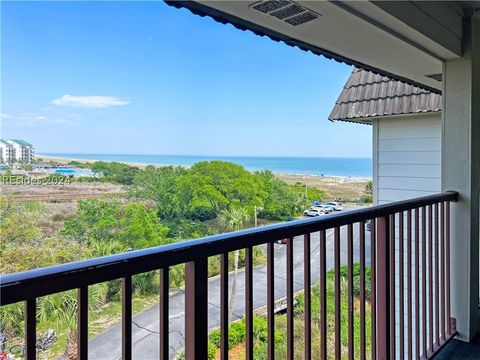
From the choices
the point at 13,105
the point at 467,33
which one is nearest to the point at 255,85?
the point at 13,105

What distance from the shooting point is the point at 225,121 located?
22359 millimetres

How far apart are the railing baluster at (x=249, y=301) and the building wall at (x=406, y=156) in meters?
Result: 4.28

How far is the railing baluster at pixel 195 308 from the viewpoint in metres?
1.04

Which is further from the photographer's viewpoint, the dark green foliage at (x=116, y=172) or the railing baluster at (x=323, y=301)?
the dark green foliage at (x=116, y=172)

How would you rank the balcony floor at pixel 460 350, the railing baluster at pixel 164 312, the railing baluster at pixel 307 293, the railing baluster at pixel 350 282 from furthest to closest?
the balcony floor at pixel 460 350 < the railing baluster at pixel 350 282 < the railing baluster at pixel 307 293 < the railing baluster at pixel 164 312

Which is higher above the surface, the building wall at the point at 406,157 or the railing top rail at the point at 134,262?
the building wall at the point at 406,157

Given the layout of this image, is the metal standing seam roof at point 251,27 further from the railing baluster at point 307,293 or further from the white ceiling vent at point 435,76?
the railing baluster at point 307,293

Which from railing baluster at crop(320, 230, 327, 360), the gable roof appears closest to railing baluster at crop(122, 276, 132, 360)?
railing baluster at crop(320, 230, 327, 360)

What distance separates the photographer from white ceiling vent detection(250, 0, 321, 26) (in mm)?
1729

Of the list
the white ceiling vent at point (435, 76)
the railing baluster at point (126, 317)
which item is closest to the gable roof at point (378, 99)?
the white ceiling vent at point (435, 76)

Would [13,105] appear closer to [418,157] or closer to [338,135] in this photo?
[418,157]

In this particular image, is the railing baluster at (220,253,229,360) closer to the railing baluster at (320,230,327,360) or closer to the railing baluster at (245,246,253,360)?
the railing baluster at (245,246,253,360)

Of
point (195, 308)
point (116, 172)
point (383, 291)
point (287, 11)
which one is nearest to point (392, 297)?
point (383, 291)

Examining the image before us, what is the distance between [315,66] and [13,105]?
19.2 meters
